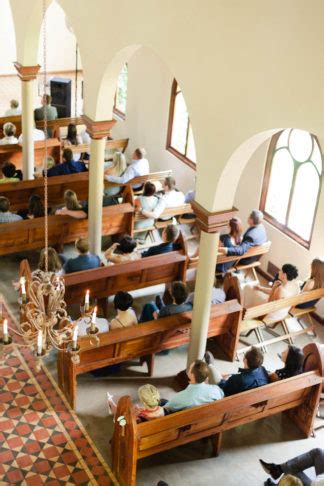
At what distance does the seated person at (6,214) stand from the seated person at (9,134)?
3.42 m

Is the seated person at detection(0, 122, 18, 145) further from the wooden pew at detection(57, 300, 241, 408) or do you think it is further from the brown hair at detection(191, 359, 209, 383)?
the brown hair at detection(191, 359, 209, 383)

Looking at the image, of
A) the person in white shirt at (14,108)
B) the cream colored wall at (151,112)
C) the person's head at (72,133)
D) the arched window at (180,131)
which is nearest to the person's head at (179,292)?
the cream colored wall at (151,112)

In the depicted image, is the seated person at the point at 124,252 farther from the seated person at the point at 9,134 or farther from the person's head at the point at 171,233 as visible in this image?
the seated person at the point at 9,134

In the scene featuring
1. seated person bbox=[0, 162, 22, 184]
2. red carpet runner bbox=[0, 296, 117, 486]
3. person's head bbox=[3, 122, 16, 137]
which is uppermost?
person's head bbox=[3, 122, 16, 137]

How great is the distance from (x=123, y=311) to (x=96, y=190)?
3084mm

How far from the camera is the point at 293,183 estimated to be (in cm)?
1181

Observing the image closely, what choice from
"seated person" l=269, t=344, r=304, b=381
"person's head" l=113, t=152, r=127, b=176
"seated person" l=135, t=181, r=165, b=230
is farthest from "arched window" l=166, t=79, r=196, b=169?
"seated person" l=269, t=344, r=304, b=381

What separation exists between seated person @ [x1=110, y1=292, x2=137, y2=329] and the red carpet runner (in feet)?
4.02

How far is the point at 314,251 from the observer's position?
1136cm

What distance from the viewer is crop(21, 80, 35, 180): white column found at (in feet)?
44.1

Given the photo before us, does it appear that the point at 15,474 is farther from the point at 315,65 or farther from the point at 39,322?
the point at 315,65

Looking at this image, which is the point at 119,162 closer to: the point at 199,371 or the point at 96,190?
the point at 96,190

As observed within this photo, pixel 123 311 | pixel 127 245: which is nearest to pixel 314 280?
pixel 127 245

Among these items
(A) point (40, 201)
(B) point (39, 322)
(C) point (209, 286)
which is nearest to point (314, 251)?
(C) point (209, 286)
